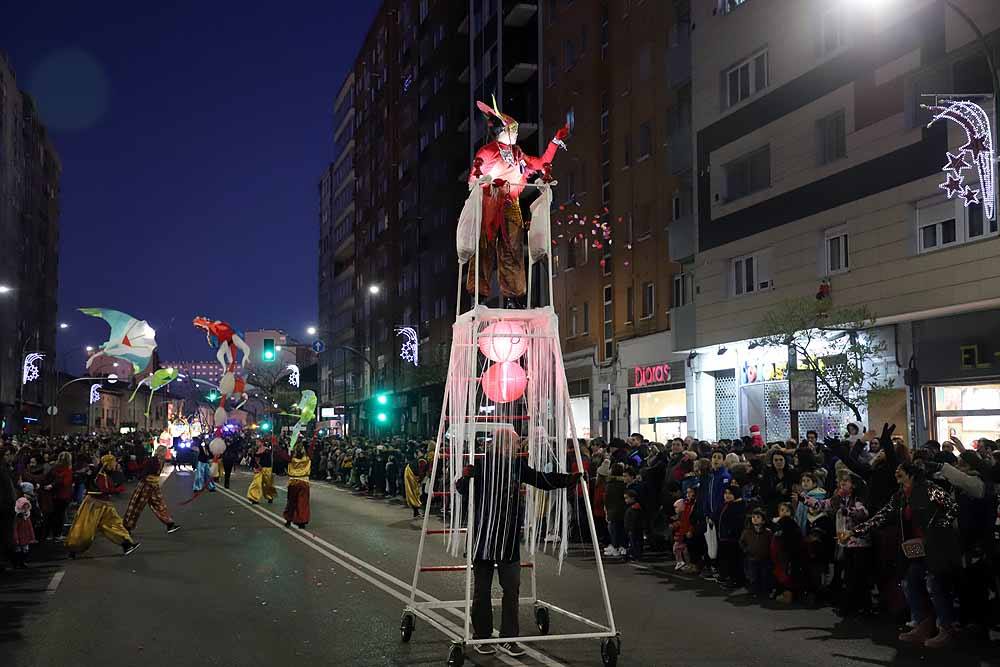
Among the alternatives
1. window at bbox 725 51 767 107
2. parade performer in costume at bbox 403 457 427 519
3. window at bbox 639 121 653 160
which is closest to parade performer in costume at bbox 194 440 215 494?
parade performer in costume at bbox 403 457 427 519

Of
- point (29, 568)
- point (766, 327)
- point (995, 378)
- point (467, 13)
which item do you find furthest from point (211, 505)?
point (467, 13)

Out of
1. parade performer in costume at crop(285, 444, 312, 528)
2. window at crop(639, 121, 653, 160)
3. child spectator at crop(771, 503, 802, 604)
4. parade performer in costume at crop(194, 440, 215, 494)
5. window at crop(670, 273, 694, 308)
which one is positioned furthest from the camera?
window at crop(639, 121, 653, 160)

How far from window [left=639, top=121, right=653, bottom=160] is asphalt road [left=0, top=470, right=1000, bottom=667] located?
69.5 feet

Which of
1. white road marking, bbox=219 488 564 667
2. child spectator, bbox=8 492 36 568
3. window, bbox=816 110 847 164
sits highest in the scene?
window, bbox=816 110 847 164

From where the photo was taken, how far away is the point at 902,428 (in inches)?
922

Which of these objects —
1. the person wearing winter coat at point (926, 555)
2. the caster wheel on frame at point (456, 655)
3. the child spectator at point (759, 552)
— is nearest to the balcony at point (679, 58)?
the child spectator at point (759, 552)

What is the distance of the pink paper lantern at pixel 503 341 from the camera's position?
10055 mm

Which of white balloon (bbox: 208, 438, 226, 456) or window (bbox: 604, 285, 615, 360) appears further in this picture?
window (bbox: 604, 285, 615, 360)

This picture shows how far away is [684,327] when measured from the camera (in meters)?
32.7

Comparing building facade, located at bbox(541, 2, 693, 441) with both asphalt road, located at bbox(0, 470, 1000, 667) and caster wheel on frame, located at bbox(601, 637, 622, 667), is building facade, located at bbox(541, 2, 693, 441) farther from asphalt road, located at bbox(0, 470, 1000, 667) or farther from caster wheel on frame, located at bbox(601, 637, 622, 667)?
caster wheel on frame, located at bbox(601, 637, 622, 667)

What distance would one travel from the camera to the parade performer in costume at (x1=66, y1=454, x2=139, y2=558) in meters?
18.0

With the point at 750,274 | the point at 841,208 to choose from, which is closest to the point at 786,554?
the point at 841,208

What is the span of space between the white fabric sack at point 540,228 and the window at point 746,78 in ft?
65.7

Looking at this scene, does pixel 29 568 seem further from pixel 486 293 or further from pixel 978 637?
pixel 978 637
